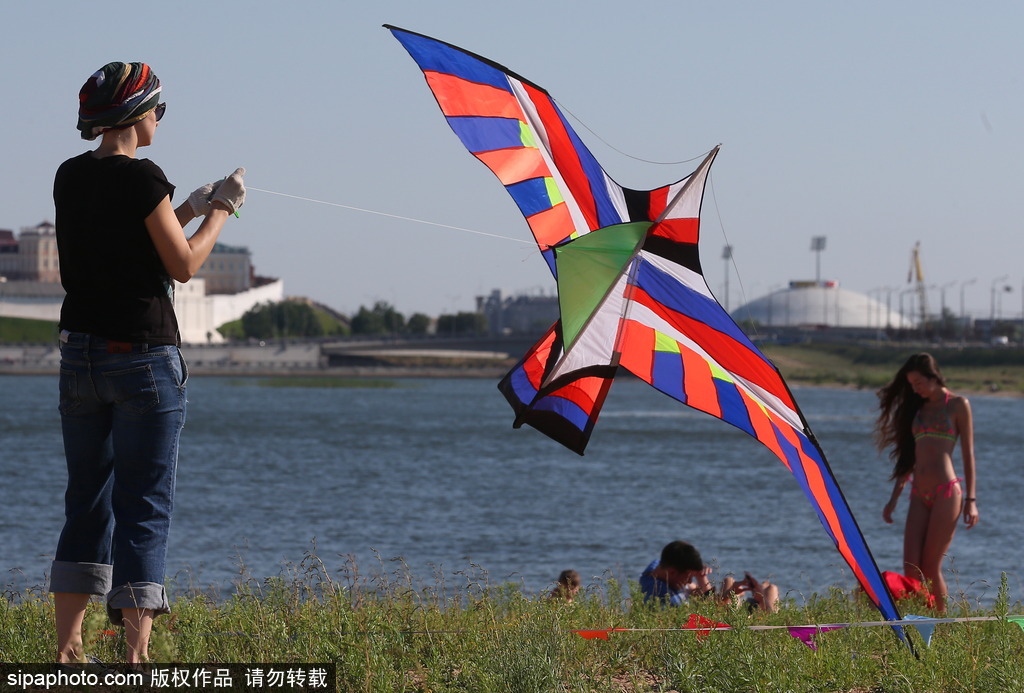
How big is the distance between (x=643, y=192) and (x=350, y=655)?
2.47 meters

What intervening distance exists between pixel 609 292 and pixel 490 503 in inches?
998

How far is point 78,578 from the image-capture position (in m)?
4.60

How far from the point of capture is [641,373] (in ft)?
18.9

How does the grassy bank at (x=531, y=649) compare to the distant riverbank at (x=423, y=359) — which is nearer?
the grassy bank at (x=531, y=649)

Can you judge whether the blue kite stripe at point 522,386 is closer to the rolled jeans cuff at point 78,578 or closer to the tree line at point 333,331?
the rolled jeans cuff at point 78,578

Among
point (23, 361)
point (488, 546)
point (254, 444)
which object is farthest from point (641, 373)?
point (23, 361)

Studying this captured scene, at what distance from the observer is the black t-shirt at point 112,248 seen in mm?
4422

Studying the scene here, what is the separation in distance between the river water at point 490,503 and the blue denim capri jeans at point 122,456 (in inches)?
93.2

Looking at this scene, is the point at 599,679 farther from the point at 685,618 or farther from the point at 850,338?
the point at 850,338

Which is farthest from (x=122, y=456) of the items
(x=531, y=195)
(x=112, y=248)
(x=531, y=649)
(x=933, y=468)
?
(x=933, y=468)

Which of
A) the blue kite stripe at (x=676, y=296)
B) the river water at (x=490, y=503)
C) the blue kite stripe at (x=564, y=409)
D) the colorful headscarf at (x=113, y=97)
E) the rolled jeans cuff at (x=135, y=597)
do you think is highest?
the colorful headscarf at (x=113, y=97)

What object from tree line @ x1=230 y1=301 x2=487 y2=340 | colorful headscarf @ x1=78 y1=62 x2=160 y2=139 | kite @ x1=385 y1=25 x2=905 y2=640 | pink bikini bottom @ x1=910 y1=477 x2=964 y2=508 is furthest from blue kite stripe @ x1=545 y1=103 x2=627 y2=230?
tree line @ x1=230 y1=301 x2=487 y2=340

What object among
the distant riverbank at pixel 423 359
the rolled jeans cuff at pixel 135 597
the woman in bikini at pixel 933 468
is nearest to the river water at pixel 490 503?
the woman in bikini at pixel 933 468

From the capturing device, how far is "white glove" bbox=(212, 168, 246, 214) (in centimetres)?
470
